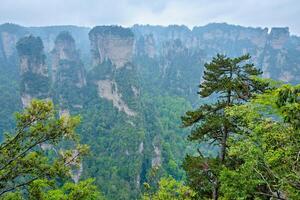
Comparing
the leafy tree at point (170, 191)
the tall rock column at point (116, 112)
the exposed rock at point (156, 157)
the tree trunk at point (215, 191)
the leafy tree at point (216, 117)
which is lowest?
the exposed rock at point (156, 157)

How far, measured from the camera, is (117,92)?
112 meters

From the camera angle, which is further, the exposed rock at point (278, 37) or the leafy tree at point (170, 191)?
the exposed rock at point (278, 37)

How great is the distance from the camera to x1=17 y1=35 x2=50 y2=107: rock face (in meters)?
99.6

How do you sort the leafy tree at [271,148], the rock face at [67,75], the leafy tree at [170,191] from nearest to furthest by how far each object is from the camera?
the leafy tree at [271,148] < the leafy tree at [170,191] < the rock face at [67,75]

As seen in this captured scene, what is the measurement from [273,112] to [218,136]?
7.21 metres

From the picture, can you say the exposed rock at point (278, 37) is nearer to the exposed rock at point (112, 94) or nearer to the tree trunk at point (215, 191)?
the exposed rock at point (112, 94)

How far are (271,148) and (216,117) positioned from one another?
6.22 meters

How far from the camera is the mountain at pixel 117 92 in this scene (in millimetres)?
87125

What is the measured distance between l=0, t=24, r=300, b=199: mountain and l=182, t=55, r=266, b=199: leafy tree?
162 feet

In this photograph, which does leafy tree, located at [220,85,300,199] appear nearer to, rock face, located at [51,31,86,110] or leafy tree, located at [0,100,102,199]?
leafy tree, located at [0,100,102,199]

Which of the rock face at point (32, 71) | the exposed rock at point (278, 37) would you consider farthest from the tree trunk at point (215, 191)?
the exposed rock at point (278, 37)

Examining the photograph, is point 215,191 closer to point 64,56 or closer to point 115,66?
point 115,66

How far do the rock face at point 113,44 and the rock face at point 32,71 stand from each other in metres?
23.8

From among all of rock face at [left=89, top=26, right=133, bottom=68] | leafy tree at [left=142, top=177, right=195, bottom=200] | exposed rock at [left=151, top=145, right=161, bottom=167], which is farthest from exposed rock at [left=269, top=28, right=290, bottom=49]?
leafy tree at [left=142, top=177, right=195, bottom=200]
